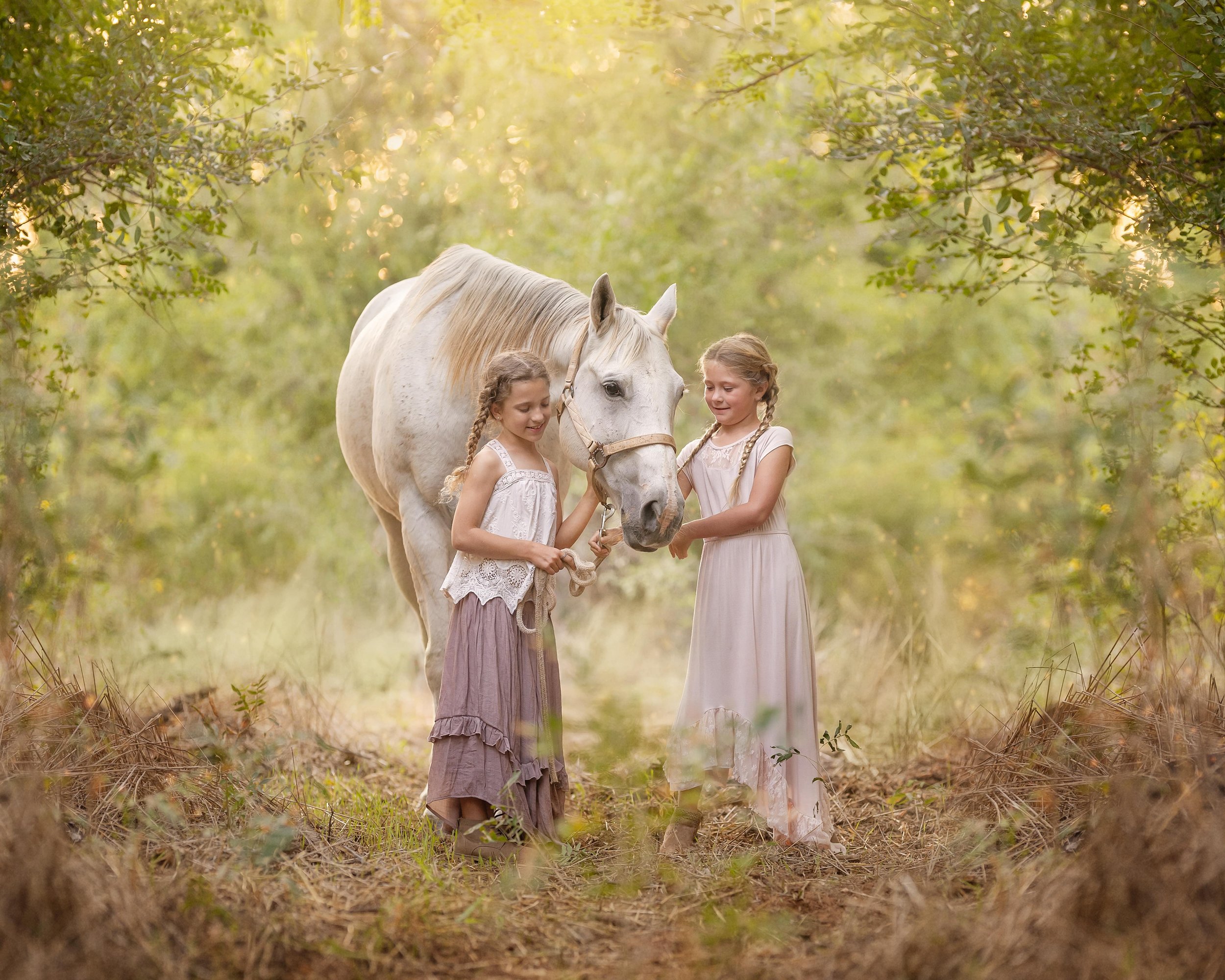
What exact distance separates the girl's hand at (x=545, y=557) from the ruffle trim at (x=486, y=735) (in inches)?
21.3

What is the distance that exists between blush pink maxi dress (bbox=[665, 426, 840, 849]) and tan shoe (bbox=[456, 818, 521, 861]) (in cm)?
56

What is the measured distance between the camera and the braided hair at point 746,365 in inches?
137

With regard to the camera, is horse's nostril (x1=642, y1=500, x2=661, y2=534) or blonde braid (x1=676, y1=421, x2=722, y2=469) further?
blonde braid (x1=676, y1=421, x2=722, y2=469)

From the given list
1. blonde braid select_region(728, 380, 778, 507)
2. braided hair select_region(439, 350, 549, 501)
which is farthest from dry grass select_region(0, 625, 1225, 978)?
braided hair select_region(439, 350, 549, 501)

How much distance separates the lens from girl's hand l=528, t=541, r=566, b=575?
10.5ft

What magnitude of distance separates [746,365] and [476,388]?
1.06 meters

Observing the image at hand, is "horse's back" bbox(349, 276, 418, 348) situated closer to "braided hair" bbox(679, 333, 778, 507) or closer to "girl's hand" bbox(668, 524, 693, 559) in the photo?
"braided hair" bbox(679, 333, 778, 507)

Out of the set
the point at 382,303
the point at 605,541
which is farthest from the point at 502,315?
the point at 382,303

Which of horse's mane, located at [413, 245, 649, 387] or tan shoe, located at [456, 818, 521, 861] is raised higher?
horse's mane, located at [413, 245, 649, 387]

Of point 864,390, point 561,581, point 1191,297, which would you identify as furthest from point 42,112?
point 864,390

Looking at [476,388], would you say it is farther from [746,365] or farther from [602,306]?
[746,365]

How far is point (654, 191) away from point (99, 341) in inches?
179

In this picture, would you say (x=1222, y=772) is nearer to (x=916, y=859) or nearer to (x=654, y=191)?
(x=916, y=859)

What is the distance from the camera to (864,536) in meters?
10.6
